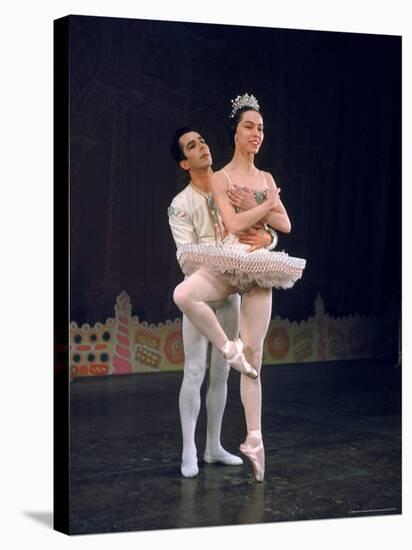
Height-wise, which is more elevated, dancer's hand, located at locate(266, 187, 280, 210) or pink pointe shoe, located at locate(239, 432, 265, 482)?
dancer's hand, located at locate(266, 187, 280, 210)

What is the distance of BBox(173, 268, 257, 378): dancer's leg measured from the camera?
919 cm

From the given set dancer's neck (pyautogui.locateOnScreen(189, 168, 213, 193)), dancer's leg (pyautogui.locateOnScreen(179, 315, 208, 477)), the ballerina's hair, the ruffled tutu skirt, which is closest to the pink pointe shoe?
dancer's leg (pyautogui.locateOnScreen(179, 315, 208, 477))

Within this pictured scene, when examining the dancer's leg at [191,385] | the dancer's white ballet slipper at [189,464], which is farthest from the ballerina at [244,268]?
the dancer's white ballet slipper at [189,464]

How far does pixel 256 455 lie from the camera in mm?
9422

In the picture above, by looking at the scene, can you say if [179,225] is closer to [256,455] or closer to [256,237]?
[256,237]

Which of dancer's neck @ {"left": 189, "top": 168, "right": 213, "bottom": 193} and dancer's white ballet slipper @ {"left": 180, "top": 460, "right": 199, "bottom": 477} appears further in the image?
dancer's neck @ {"left": 189, "top": 168, "right": 213, "bottom": 193}

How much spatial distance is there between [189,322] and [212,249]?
0.47m

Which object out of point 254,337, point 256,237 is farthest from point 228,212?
point 254,337

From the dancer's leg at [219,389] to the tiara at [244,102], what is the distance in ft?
3.77

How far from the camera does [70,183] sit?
8.91m

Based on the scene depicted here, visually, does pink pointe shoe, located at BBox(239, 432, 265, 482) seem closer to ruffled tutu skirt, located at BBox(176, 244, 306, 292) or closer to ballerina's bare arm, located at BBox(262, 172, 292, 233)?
ruffled tutu skirt, located at BBox(176, 244, 306, 292)

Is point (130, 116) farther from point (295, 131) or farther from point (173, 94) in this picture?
point (295, 131)

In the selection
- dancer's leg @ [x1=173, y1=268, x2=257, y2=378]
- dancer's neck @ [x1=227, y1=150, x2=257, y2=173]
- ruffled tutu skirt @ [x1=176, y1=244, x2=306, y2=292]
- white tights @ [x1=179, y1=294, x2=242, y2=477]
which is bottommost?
white tights @ [x1=179, y1=294, x2=242, y2=477]

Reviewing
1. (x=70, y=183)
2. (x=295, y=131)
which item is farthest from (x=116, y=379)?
(x=295, y=131)
